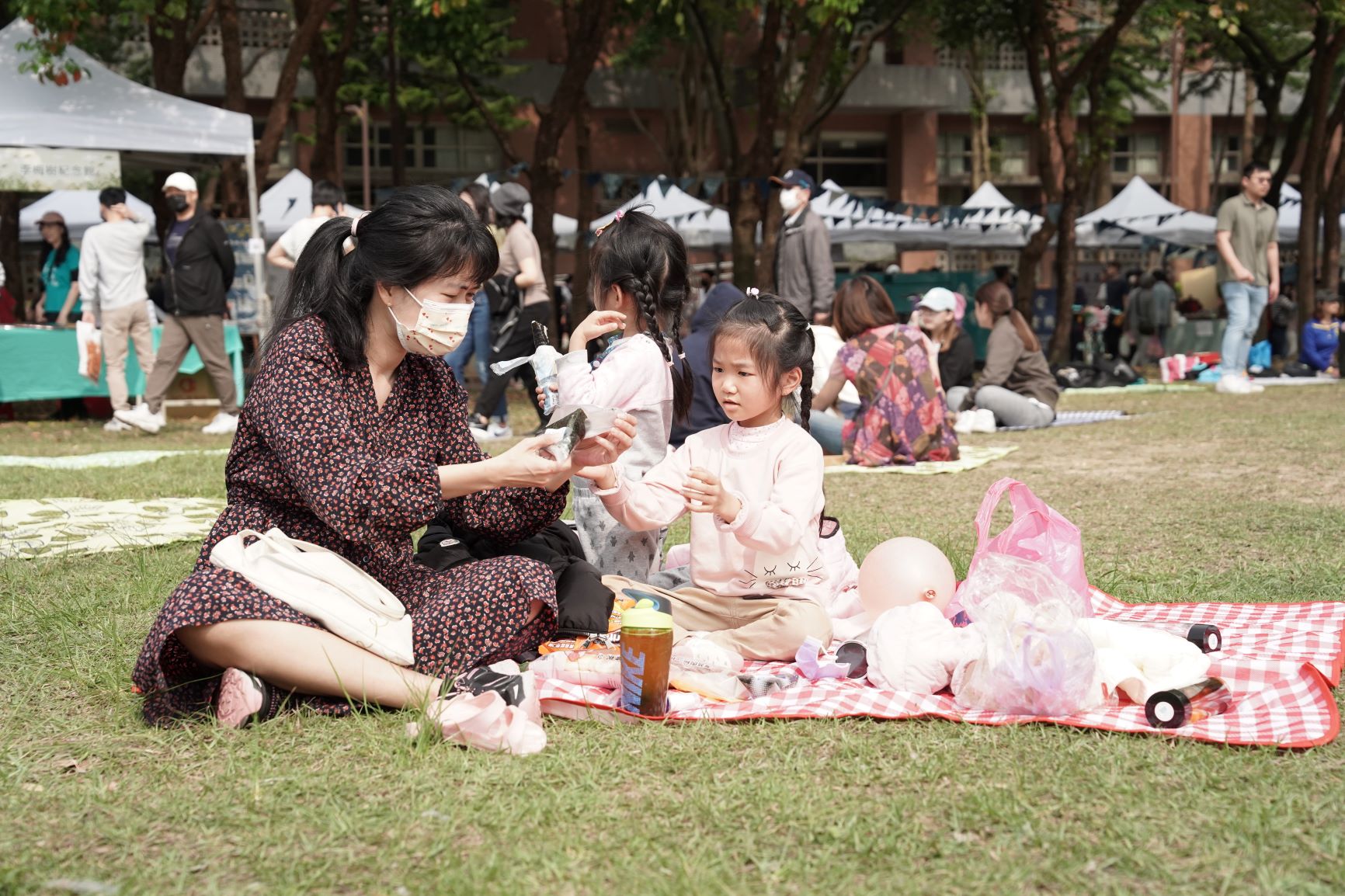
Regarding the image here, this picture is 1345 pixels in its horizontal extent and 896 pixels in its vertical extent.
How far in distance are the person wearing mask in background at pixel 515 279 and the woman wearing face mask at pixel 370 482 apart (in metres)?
5.80

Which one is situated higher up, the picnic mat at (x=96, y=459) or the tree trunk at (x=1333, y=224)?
the tree trunk at (x=1333, y=224)

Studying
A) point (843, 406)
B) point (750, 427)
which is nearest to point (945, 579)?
point (750, 427)

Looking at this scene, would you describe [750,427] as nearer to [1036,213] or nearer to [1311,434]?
[1311,434]

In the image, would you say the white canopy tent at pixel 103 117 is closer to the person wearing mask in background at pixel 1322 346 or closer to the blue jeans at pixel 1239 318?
the blue jeans at pixel 1239 318

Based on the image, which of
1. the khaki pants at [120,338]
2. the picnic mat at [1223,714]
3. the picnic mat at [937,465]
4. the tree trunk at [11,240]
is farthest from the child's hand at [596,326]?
the tree trunk at [11,240]

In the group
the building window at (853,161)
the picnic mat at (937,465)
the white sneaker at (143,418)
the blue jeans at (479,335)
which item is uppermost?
the building window at (853,161)

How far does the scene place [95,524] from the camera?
5.50 metres

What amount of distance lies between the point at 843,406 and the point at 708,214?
10.9m

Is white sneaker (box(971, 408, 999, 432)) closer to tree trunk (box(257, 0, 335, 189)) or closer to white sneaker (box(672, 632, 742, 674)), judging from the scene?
tree trunk (box(257, 0, 335, 189))

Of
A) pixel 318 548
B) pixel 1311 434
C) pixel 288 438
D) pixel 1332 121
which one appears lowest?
pixel 1311 434

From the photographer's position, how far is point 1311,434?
8.31m

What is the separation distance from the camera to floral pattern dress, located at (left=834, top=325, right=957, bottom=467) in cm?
760

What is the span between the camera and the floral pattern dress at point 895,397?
24.9ft

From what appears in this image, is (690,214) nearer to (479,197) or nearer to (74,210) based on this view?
(74,210)
